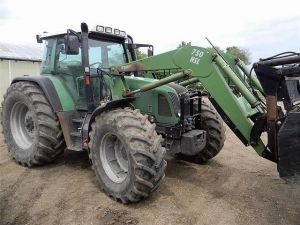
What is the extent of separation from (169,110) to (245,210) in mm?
1824

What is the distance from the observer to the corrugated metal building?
18486 mm

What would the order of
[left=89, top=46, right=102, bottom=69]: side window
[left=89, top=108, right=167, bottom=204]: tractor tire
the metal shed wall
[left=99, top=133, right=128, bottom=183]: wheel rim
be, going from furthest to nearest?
1. the metal shed wall
2. [left=89, top=46, right=102, bottom=69]: side window
3. [left=99, top=133, right=128, bottom=183]: wheel rim
4. [left=89, top=108, right=167, bottom=204]: tractor tire

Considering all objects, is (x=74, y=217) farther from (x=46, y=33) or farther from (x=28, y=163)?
(x=46, y=33)

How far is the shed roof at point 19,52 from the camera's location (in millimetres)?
19159

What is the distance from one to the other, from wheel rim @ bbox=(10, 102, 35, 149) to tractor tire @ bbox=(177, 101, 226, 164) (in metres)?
3.07

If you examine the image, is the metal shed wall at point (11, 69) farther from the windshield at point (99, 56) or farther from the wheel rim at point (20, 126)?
the windshield at point (99, 56)

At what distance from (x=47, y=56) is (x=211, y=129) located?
10.4 ft

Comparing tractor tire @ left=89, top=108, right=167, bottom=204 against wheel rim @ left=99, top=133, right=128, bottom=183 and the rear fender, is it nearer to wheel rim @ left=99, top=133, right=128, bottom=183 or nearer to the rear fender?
wheel rim @ left=99, top=133, right=128, bottom=183

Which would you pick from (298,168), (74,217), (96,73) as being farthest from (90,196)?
(298,168)

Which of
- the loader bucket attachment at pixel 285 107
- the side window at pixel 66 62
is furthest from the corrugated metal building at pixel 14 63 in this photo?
the loader bucket attachment at pixel 285 107

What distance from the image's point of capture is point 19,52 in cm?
2105

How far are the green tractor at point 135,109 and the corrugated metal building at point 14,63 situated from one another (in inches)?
491

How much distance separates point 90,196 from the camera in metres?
5.11

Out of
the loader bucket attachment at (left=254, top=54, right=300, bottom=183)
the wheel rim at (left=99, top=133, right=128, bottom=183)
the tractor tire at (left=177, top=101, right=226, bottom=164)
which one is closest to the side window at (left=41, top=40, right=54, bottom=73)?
the wheel rim at (left=99, top=133, right=128, bottom=183)
